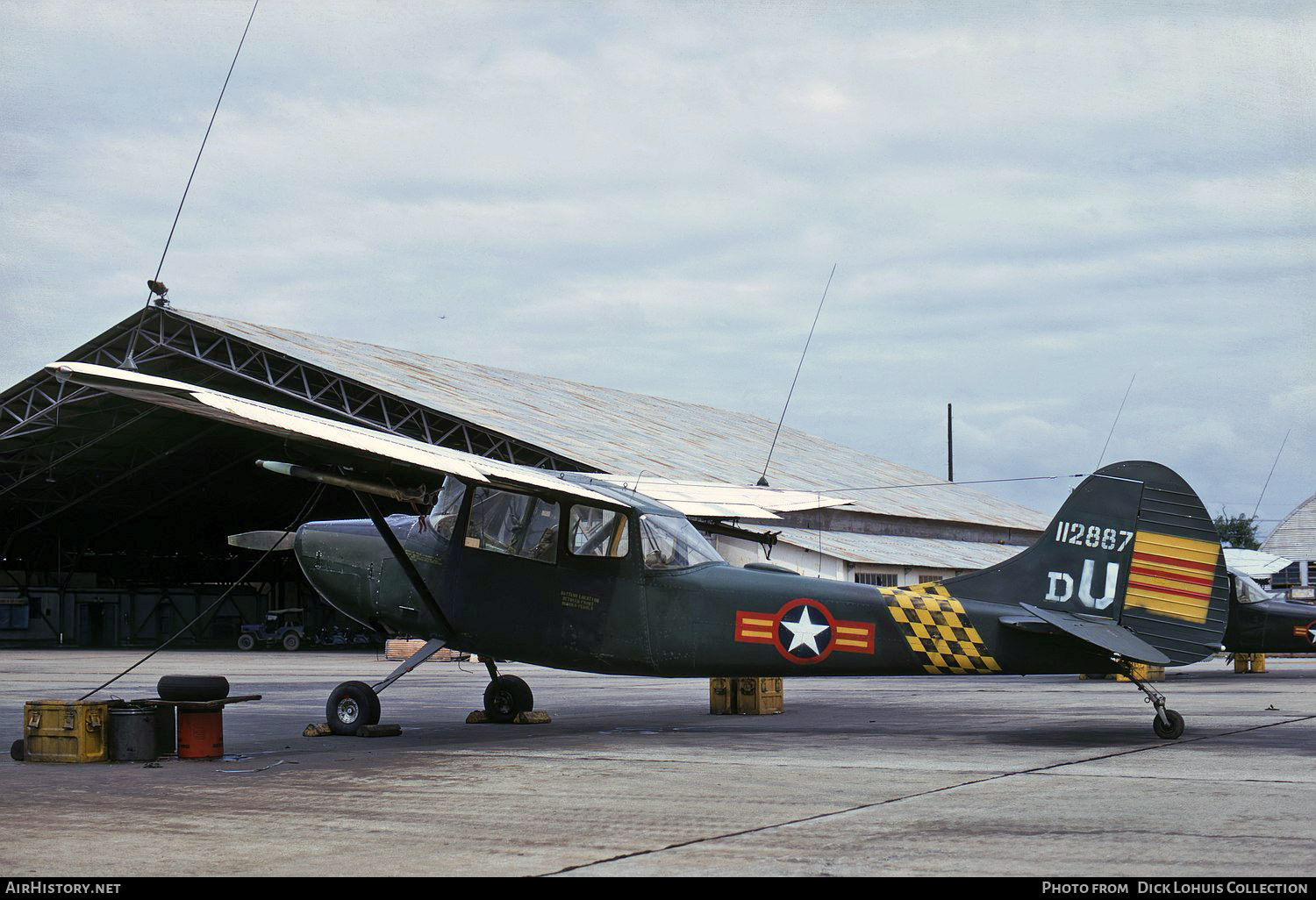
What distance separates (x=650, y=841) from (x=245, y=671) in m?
25.5

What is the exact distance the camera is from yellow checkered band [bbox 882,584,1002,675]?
12.3m

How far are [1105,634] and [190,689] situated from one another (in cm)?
831

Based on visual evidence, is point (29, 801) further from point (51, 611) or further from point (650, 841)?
point (51, 611)

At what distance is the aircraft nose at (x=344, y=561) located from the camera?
14.3 meters

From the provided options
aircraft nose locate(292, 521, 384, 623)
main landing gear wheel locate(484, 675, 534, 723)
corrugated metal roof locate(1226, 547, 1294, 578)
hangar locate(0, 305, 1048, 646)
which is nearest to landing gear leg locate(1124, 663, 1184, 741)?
main landing gear wheel locate(484, 675, 534, 723)

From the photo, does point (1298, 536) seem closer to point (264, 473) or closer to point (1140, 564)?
point (264, 473)

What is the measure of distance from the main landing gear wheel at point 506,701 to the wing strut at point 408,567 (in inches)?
57.1

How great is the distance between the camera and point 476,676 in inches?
1044

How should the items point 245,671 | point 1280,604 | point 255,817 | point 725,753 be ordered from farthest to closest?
point 245,671, point 1280,604, point 725,753, point 255,817

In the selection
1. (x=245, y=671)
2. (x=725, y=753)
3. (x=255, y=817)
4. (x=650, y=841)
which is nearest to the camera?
(x=650, y=841)

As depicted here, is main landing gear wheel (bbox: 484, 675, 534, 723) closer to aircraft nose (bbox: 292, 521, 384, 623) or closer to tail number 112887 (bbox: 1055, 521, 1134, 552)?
aircraft nose (bbox: 292, 521, 384, 623)

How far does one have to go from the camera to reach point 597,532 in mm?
13328

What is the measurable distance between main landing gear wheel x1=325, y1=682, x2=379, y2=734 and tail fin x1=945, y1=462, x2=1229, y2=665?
6.77 metres
